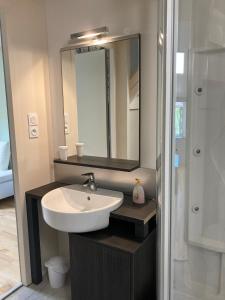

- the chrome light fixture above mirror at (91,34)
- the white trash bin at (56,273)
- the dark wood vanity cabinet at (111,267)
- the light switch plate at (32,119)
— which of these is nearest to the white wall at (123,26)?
the chrome light fixture above mirror at (91,34)

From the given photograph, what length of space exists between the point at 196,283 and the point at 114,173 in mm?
903

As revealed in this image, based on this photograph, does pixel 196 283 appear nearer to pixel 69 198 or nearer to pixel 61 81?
pixel 69 198

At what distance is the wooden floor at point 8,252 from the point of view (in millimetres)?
2119

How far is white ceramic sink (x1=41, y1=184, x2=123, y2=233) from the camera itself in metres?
1.45

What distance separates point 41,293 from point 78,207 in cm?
77

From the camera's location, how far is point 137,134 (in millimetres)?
1731

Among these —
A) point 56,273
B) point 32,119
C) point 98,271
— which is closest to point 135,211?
point 98,271

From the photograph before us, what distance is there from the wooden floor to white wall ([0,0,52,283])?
17cm

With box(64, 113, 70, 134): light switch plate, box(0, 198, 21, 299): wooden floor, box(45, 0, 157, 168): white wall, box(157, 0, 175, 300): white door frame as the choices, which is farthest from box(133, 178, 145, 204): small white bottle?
box(0, 198, 21, 299): wooden floor

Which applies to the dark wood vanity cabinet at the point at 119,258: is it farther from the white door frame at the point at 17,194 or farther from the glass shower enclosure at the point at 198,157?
the white door frame at the point at 17,194

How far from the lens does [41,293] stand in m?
1.97

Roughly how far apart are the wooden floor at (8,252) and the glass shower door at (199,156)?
4.50ft

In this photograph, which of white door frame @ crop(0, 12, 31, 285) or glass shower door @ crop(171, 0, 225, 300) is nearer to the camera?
glass shower door @ crop(171, 0, 225, 300)

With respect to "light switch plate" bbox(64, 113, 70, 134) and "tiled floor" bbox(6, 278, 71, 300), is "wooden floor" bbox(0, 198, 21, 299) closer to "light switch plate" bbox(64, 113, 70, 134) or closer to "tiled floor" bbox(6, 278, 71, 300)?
"tiled floor" bbox(6, 278, 71, 300)
